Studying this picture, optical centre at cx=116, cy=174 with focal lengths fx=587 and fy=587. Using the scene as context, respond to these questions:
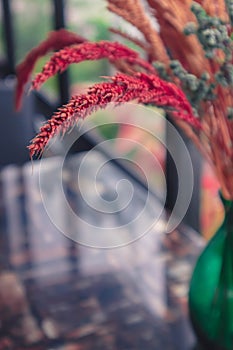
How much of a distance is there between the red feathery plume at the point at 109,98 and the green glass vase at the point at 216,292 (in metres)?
0.23

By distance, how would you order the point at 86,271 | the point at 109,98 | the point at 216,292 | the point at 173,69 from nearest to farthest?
the point at 109,98 → the point at 173,69 → the point at 216,292 → the point at 86,271

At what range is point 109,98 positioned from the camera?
68 centimetres

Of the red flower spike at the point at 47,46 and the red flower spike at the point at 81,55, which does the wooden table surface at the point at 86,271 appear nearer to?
the red flower spike at the point at 47,46

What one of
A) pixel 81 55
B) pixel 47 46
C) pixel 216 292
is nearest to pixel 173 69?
pixel 81 55

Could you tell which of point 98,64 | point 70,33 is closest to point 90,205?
point 70,33

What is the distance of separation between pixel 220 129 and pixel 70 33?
302mm

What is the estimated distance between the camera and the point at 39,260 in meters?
1.31

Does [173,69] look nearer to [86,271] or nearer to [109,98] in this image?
[109,98]

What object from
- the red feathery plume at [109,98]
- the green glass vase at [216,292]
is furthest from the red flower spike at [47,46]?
the green glass vase at [216,292]

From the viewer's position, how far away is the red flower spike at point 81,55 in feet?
2.60

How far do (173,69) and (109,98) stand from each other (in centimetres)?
14

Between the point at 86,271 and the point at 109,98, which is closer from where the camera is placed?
the point at 109,98

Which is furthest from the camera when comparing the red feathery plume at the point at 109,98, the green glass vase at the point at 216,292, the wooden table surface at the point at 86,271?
the wooden table surface at the point at 86,271

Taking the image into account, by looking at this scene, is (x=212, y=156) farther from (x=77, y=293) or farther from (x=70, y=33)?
(x=77, y=293)
